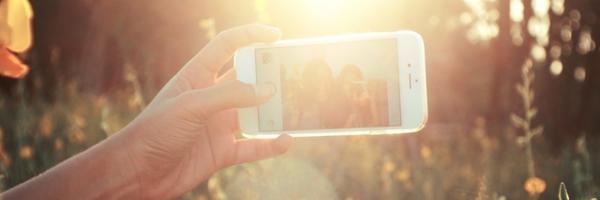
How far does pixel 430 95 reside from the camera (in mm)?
5859

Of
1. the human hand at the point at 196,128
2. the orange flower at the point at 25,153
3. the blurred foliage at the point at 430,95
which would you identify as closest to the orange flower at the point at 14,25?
the human hand at the point at 196,128

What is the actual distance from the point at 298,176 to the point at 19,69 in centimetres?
143

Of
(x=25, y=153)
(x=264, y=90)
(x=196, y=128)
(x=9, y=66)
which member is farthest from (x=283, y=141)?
(x=25, y=153)

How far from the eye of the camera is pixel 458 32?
225 inches

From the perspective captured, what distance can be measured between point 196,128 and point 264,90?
0.20 metres

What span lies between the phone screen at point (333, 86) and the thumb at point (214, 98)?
1.00 feet

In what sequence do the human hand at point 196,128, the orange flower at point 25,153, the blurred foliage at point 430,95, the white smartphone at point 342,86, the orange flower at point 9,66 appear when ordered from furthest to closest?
1. the orange flower at point 25,153
2. the blurred foliage at point 430,95
3. the white smartphone at point 342,86
4. the human hand at point 196,128
5. the orange flower at point 9,66

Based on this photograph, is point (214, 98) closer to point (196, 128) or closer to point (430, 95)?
point (196, 128)

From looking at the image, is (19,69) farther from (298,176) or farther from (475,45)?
(475,45)

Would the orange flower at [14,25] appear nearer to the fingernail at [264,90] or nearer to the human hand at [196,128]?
the human hand at [196,128]

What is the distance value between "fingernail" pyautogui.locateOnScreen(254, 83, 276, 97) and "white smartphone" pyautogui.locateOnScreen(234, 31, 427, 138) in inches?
5.7

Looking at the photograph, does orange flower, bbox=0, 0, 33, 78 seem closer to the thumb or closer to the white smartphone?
the thumb

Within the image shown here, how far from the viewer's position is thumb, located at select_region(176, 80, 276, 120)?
6.41 ft

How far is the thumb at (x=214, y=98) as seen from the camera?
1.96 m
